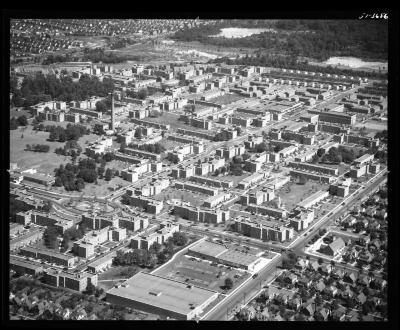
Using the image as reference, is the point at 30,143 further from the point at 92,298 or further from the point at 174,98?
the point at 92,298

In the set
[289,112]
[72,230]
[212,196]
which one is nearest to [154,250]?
[72,230]

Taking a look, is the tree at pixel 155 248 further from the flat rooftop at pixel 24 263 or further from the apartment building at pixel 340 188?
the apartment building at pixel 340 188

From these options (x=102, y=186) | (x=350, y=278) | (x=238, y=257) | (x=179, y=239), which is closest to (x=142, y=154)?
(x=102, y=186)

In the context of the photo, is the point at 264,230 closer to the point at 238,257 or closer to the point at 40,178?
the point at 238,257

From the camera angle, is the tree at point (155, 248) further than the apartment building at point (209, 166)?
No

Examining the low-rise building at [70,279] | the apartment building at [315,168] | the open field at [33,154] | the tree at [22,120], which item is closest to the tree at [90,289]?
the low-rise building at [70,279]

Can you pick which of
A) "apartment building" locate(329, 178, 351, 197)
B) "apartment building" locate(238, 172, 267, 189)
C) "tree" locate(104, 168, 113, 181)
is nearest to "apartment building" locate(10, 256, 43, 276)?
"tree" locate(104, 168, 113, 181)
